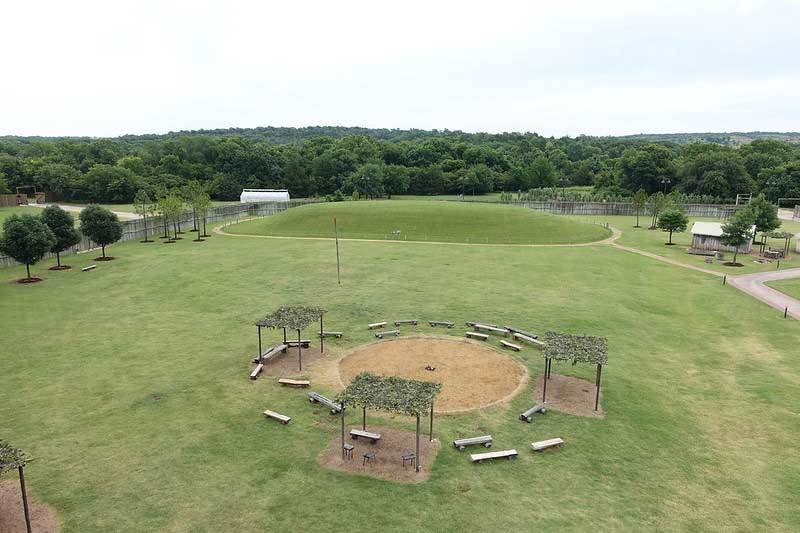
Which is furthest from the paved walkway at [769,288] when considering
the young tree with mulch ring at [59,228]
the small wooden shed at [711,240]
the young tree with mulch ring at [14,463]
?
the young tree with mulch ring at [59,228]

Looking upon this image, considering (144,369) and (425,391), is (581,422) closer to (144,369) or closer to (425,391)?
(425,391)

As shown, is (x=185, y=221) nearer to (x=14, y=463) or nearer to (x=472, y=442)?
(x=14, y=463)

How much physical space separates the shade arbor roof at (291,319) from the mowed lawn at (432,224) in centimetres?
4576

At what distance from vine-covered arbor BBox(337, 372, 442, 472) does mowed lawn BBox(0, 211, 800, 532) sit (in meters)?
2.46

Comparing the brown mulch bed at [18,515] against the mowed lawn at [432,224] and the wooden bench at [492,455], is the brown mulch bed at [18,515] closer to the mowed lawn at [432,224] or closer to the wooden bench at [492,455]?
the wooden bench at [492,455]

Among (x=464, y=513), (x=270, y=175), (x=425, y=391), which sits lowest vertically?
(x=464, y=513)

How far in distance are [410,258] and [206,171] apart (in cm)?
10847

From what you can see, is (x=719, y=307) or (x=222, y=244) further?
(x=222, y=244)

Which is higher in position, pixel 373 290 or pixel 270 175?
pixel 270 175

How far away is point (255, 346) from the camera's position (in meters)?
30.0

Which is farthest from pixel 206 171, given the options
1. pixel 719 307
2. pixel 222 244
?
pixel 719 307

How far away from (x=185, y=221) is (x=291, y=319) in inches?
2625

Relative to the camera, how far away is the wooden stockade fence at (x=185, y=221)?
60.5 meters

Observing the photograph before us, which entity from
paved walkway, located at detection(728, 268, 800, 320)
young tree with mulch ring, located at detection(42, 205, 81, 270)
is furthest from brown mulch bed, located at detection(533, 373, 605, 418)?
young tree with mulch ring, located at detection(42, 205, 81, 270)
